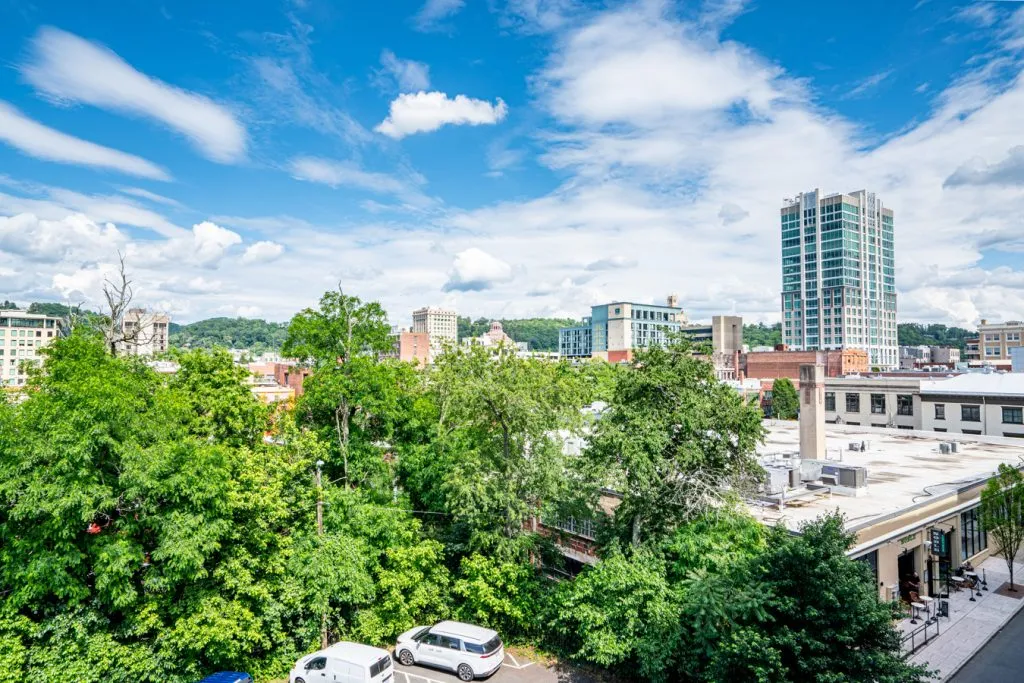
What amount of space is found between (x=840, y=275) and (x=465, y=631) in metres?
153

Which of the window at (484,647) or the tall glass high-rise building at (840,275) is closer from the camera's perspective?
the window at (484,647)

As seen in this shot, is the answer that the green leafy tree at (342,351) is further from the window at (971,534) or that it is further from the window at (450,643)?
the window at (971,534)

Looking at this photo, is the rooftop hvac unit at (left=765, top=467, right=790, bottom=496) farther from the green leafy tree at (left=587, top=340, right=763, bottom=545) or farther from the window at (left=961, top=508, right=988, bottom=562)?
the window at (left=961, top=508, right=988, bottom=562)

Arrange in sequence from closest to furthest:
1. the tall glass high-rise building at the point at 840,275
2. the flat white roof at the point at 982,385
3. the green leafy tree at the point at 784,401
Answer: the flat white roof at the point at 982,385
the green leafy tree at the point at 784,401
the tall glass high-rise building at the point at 840,275

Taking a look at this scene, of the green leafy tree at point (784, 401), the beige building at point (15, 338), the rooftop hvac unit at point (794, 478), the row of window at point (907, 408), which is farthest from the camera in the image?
the beige building at point (15, 338)

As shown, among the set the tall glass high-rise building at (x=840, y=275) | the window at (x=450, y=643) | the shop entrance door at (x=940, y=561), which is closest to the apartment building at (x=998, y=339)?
the tall glass high-rise building at (x=840, y=275)

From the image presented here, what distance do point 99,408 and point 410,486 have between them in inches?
467

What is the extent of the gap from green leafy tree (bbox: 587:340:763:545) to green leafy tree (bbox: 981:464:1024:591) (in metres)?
12.7

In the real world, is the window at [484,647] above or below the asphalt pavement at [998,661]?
above

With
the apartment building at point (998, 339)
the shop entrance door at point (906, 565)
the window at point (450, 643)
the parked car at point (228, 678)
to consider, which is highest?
the apartment building at point (998, 339)

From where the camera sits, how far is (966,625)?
20.3m

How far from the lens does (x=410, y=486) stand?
2419 cm

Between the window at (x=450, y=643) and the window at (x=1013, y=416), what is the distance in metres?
40.6

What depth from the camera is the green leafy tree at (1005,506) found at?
22141mm
